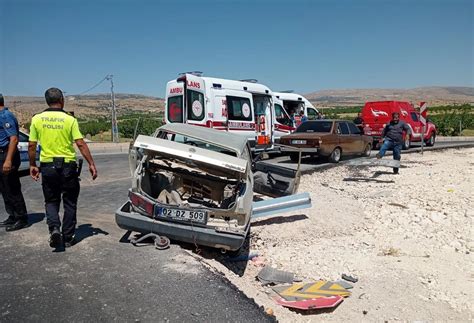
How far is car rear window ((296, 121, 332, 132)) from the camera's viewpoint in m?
14.4

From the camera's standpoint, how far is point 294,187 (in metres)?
8.07

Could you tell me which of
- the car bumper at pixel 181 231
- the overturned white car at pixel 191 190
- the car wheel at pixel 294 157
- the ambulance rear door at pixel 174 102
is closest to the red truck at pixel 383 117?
the car wheel at pixel 294 157

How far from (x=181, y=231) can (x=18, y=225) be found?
263 cm

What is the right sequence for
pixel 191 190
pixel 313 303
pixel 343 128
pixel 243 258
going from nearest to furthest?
pixel 313 303 → pixel 243 258 → pixel 191 190 → pixel 343 128

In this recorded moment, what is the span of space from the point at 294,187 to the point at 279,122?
8.66 meters

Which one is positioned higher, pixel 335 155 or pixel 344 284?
pixel 335 155

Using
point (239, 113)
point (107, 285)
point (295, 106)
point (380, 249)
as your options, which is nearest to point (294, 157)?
point (239, 113)

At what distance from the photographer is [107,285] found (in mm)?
3992

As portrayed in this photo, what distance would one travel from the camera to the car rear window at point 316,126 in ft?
47.2

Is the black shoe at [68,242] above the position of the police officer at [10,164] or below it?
below

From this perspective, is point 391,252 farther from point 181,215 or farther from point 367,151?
point 367,151

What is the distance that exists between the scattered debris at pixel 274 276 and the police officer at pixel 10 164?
11.8 feet

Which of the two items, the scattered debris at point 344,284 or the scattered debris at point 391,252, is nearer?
the scattered debris at point 344,284

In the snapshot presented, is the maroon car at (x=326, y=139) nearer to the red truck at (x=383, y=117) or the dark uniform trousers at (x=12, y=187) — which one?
the red truck at (x=383, y=117)
